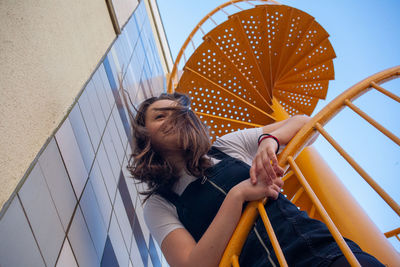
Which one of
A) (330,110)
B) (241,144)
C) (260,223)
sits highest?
(330,110)

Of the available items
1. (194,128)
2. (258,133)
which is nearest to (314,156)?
(258,133)

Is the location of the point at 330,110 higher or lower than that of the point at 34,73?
lower

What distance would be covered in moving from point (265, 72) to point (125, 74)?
1.72m

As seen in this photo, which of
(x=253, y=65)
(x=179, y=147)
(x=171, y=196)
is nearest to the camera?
(x=171, y=196)

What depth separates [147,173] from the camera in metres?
1.41

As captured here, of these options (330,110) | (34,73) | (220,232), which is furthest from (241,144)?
(34,73)

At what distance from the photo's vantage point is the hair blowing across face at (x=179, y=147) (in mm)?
1378

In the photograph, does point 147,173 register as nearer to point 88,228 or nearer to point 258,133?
point 88,228

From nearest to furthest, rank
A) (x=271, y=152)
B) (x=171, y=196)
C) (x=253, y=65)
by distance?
(x=271, y=152) → (x=171, y=196) → (x=253, y=65)

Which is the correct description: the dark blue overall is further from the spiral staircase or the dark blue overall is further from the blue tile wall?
the spiral staircase

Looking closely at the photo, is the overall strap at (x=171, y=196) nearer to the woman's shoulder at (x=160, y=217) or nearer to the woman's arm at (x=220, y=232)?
the woman's shoulder at (x=160, y=217)

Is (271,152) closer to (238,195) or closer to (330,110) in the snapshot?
(238,195)

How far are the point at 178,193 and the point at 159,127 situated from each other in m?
0.33

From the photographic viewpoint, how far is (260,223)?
3.74ft
